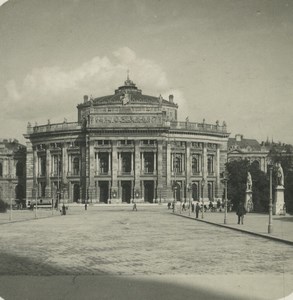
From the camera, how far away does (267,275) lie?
12.0 meters

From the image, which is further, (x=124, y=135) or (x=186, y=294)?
(x=124, y=135)

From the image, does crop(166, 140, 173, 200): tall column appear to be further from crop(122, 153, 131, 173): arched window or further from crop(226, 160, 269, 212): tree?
crop(226, 160, 269, 212): tree

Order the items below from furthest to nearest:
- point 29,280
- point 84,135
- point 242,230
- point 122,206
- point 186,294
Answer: point 84,135
point 122,206
point 242,230
point 29,280
point 186,294

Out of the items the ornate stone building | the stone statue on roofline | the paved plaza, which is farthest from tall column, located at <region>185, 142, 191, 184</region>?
the paved plaza

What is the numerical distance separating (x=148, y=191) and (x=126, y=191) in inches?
138

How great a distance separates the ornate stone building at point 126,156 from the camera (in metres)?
83.7

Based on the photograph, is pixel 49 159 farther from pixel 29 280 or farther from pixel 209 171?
pixel 29 280

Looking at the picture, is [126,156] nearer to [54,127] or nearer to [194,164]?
[194,164]

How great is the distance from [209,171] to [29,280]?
265ft

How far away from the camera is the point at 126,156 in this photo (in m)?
85.4

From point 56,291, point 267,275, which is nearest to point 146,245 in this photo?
point 267,275

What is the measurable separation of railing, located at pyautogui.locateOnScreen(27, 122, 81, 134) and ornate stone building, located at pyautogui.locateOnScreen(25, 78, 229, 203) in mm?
177

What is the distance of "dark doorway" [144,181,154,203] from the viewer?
84188mm

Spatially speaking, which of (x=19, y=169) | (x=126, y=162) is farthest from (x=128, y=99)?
(x=19, y=169)
